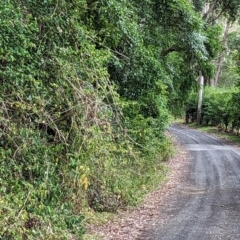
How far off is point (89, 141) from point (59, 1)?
101 inches

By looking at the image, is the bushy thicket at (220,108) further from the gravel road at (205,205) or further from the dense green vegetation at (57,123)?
the dense green vegetation at (57,123)

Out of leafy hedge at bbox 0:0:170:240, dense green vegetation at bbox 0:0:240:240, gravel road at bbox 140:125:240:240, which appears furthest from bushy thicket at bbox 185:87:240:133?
leafy hedge at bbox 0:0:170:240

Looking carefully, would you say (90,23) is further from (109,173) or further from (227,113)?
(227,113)

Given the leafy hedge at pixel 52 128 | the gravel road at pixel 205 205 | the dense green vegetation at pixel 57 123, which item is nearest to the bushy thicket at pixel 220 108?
the gravel road at pixel 205 205

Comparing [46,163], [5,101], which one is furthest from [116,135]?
[5,101]

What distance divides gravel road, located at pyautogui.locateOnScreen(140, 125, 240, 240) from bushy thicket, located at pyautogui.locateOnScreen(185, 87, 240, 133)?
812 centimetres

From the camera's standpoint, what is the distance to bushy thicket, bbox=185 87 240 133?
23041 millimetres

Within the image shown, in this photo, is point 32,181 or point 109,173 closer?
point 32,181

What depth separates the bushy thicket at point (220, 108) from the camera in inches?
907

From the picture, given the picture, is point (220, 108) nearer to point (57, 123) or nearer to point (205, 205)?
point (205, 205)

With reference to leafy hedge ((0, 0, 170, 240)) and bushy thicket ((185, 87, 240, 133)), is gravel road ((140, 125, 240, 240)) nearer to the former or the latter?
leafy hedge ((0, 0, 170, 240))

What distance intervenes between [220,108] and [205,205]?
64.4 feet

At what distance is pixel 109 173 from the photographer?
7.29m

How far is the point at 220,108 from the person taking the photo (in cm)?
2722
